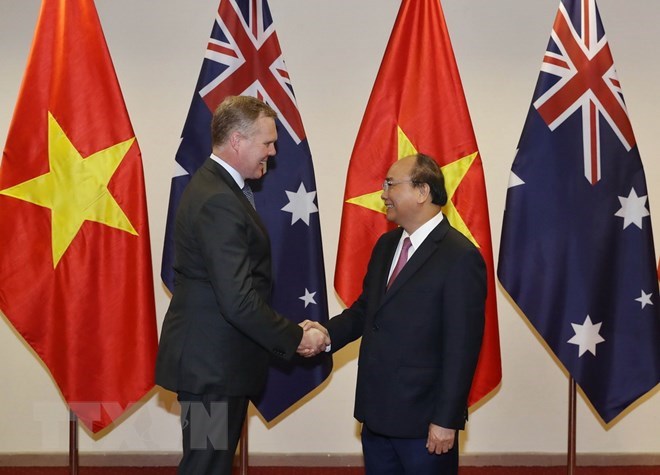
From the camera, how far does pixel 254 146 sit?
101 inches

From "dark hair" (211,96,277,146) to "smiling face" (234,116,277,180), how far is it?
17mm

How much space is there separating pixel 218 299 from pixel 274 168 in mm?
1007

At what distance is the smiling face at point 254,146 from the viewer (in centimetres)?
255

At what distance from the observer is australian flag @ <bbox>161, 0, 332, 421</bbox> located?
3184mm

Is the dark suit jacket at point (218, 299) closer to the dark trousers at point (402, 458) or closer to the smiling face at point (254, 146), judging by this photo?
the smiling face at point (254, 146)

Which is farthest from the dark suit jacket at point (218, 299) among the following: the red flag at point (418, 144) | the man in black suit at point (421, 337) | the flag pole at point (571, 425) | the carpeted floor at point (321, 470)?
the carpeted floor at point (321, 470)

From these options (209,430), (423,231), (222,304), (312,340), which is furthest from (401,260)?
(209,430)

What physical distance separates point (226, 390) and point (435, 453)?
69 centimetres

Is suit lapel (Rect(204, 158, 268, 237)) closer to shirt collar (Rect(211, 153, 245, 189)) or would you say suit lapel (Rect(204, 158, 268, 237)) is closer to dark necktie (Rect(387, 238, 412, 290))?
shirt collar (Rect(211, 153, 245, 189))

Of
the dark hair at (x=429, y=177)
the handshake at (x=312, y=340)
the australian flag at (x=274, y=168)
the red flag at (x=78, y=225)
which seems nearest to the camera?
the dark hair at (x=429, y=177)

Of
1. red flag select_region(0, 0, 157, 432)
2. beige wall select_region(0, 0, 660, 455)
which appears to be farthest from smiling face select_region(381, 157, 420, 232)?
beige wall select_region(0, 0, 660, 455)

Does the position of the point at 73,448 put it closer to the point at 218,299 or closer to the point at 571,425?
the point at 218,299

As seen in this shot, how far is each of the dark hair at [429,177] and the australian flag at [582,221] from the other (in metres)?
0.79

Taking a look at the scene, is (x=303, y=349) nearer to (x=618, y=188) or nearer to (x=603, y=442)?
(x=618, y=188)
